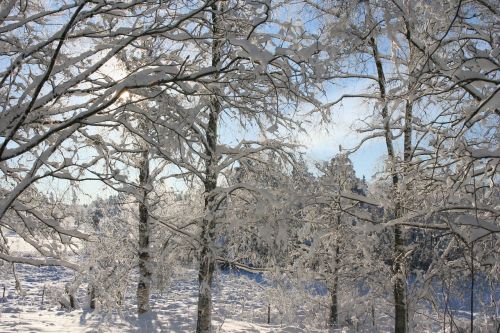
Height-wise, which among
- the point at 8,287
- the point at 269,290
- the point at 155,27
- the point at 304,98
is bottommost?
the point at 8,287

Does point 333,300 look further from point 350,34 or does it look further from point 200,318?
point 350,34

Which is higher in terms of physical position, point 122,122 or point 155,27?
point 155,27

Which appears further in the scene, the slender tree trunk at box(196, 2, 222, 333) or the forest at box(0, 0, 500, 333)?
the slender tree trunk at box(196, 2, 222, 333)

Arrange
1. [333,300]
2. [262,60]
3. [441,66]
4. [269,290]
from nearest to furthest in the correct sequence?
1. [262,60]
2. [441,66]
3. [269,290]
4. [333,300]

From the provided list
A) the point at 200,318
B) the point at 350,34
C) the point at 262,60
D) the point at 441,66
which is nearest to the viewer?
the point at 262,60

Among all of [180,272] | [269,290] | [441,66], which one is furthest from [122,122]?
[180,272]

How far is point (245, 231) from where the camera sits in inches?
314

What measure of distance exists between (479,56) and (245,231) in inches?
204

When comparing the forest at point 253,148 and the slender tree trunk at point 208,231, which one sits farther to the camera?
the slender tree trunk at point 208,231

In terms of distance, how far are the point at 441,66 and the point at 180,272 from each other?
952 centimetres

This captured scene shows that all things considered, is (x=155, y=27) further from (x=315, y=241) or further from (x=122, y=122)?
(x=315, y=241)

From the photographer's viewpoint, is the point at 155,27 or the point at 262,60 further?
the point at 155,27

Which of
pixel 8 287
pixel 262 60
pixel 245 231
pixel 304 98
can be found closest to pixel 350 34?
pixel 304 98

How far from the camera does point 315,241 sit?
6.91 metres
